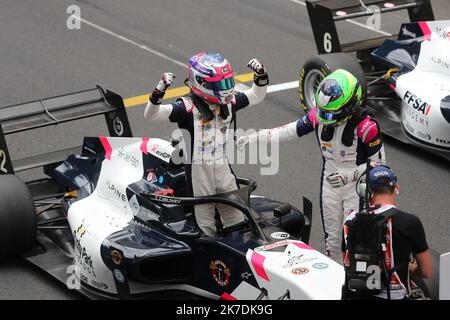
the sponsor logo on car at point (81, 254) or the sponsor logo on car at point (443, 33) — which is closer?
the sponsor logo on car at point (81, 254)

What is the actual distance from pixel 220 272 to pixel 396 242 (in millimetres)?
1778

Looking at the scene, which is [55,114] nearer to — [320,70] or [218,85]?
[218,85]

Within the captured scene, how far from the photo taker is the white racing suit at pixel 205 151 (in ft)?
28.0

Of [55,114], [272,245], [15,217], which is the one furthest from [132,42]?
[272,245]

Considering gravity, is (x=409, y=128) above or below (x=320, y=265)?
below

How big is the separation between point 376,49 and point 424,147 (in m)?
1.53

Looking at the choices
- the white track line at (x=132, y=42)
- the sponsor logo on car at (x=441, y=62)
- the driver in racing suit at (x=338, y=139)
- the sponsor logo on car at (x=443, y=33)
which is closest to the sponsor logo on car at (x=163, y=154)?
the driver in racing suit at (x=338, y=139)

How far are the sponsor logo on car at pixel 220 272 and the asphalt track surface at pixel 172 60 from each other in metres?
1.69

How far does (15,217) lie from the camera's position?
361 inches

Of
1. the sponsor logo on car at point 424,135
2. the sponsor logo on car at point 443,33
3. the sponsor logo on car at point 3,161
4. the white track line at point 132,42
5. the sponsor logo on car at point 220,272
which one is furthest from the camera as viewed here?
the white track line at point 132,42

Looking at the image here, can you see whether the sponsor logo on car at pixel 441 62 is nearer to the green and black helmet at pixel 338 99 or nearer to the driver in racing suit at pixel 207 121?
the green and black helmet at pixel 338 99

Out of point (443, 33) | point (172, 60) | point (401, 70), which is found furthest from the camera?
point (172, 60)

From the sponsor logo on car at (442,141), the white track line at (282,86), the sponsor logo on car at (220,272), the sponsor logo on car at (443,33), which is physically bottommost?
the sponsor logo on car at (442,141)

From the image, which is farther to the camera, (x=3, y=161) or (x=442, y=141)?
(x=442, y=141)
